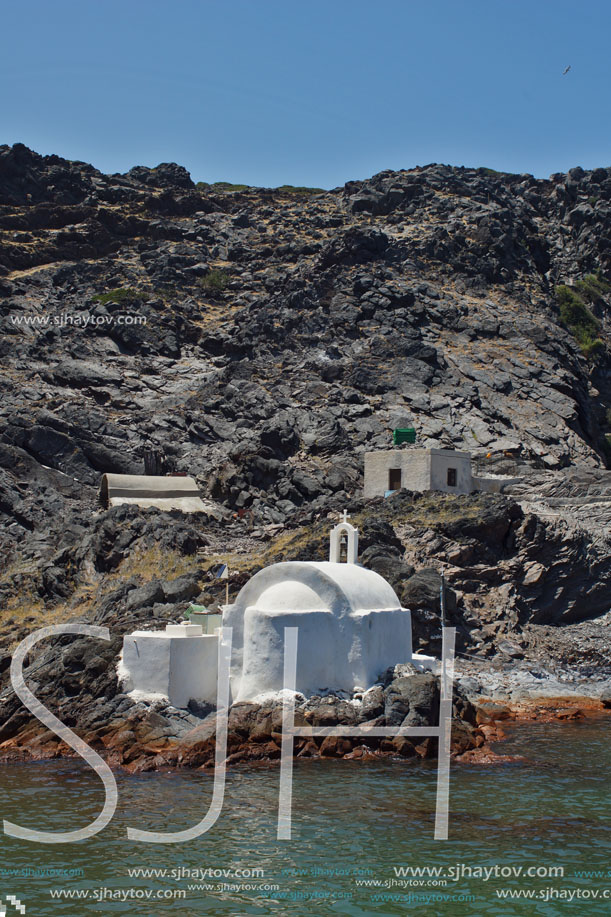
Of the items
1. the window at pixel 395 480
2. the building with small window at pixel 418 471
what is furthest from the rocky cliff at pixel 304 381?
the window at pixel 395 480

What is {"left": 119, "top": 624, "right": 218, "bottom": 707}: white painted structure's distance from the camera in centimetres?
2273

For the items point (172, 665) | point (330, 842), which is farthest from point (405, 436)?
point (330, 842)

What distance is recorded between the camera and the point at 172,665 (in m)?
22.7

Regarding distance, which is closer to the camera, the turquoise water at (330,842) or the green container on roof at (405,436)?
the turquoise water at (330,842)

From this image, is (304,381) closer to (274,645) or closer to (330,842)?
(274,645)

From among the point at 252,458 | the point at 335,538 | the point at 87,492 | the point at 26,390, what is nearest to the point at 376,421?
the point at 252,458

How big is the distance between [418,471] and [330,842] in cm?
2616

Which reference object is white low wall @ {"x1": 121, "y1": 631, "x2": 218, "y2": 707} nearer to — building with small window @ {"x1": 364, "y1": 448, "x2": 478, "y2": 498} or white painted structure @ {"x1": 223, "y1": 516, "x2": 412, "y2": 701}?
white painted structure @ {"x1": 223, "y1": 516, "x2": 412, "y2": 701}

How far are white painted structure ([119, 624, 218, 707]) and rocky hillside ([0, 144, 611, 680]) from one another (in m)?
4.25

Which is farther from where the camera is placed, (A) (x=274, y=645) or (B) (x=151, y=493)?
(B) (x=151, y=493)

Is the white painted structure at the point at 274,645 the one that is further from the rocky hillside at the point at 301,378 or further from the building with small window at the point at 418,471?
the building with small window at the point at 418,471

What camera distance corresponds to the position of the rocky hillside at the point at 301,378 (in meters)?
34.2

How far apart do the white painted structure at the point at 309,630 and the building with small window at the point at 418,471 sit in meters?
16.4

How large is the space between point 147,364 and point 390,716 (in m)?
43.7
